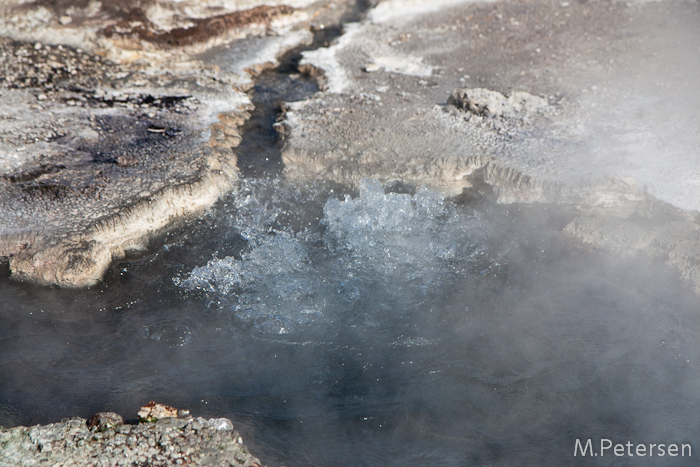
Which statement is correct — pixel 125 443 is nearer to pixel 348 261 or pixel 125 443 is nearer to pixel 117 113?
pixel 348 261

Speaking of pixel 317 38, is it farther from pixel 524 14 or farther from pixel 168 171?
pixel 168 171

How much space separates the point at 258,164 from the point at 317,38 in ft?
9.79

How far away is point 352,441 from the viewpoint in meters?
2.70

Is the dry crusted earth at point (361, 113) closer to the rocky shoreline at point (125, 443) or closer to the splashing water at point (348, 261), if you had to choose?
the splashing water at point (348, 261)

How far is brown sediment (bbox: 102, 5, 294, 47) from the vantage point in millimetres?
6309

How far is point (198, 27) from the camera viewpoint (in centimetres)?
665

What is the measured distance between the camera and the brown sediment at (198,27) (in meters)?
6.31

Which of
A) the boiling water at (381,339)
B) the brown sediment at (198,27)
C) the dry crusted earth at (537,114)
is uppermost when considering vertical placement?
the brown sediment at (198,27)

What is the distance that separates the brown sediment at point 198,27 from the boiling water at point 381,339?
10.5ft

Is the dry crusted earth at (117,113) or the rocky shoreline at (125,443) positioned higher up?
the dry crusted earth at (117,113)

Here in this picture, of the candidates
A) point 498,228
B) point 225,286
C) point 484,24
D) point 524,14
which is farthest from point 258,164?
point 524,14

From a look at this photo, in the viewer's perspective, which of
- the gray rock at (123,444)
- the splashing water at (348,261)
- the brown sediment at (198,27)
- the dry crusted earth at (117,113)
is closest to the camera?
the gray rock at (123,444)

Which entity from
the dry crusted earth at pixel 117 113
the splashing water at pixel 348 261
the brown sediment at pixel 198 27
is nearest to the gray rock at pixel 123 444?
the splashing water at pixel 348 261

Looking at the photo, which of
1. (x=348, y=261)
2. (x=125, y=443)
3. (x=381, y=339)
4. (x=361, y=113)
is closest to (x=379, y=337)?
(x=381, y=339)
